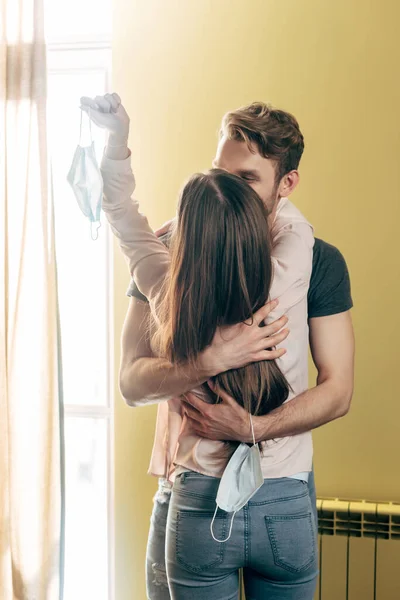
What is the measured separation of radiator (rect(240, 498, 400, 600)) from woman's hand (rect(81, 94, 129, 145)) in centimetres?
137

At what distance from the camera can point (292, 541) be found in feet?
4.79

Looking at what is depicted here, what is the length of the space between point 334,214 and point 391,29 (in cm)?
61

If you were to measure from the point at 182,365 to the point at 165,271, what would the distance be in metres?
0.23

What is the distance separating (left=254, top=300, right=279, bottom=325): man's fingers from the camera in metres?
1.48

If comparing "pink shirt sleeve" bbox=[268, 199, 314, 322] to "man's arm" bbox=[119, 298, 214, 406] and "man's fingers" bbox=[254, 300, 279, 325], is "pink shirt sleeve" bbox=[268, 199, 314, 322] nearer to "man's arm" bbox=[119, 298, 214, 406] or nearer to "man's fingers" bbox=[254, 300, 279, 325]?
"man's fingers" bbox=[254, 300, 279, 325]

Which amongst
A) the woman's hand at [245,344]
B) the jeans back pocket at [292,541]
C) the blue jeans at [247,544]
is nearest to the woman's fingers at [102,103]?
the woman's hand at [245,344]

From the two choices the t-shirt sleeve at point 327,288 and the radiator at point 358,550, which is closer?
the t-shirt sleeve at point 327,288

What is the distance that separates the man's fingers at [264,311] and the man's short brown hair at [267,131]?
334 millimetres

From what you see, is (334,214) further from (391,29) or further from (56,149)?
(56,149)

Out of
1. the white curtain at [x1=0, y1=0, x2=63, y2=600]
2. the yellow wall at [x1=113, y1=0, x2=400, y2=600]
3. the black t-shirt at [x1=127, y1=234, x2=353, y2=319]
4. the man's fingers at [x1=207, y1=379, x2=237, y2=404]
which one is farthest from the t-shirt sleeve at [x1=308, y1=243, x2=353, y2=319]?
the white curtain at [x1=0, y1=0, x2=63, y2=600]

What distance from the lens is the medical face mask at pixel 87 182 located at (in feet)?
5.27

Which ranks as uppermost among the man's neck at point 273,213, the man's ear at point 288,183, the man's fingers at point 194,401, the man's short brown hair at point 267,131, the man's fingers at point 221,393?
the man's short brown hair at point 267,131

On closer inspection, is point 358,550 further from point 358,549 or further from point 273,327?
point 273,327

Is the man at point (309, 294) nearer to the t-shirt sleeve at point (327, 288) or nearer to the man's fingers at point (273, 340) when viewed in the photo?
the t-shirt sleeve at point (327, 288)
